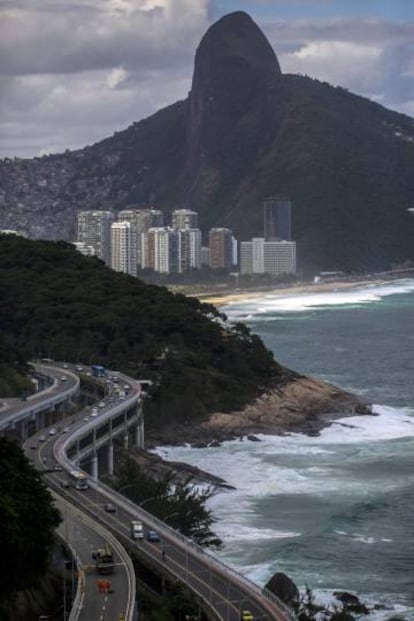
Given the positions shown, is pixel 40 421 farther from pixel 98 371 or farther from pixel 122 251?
pixel 122 251

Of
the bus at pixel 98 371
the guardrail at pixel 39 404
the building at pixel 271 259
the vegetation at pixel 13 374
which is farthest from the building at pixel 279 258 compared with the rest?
the guardrail at pixel 39 404

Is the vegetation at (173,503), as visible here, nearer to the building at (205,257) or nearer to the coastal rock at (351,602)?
the coastal rock at (351,602)

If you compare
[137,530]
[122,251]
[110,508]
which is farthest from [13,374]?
[122,251]

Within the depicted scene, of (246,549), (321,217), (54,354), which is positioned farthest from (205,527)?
(321,217)

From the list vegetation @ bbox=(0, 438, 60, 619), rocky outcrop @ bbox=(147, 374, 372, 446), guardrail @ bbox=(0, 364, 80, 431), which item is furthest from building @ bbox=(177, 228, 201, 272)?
vegetation @ bbox=(0, 438, 60, 619)

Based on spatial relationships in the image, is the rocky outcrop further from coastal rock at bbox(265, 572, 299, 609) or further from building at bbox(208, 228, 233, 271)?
building at bbox(208, 228, 233, 271)
